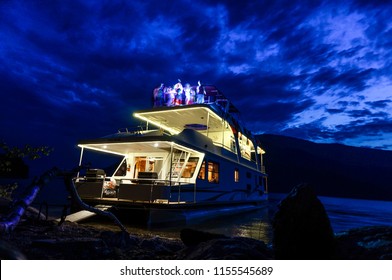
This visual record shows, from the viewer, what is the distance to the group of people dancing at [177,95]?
17031 millimetres

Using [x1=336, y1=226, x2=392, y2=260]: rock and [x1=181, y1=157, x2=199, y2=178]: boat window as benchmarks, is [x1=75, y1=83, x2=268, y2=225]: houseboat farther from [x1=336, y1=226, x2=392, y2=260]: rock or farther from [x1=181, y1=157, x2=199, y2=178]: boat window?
[x1=336, y1=226, x2=392, y2=260]: rock

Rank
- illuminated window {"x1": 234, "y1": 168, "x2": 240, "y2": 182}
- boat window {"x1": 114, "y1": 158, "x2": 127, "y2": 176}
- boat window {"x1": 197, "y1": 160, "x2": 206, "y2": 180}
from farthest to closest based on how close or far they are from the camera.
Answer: illuminated window {"x1": 234, "y1": 168, "x2": 240, "y2": 182}
boat window {"x1": 114, "y1": 158, "x2": 127, "y2": 176}
boat window {"x1": 197, "y1": 160, "x2": 206, "y2": 180}

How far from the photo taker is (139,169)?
15766mm

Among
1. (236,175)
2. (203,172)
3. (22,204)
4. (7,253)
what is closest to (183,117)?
(203,172)

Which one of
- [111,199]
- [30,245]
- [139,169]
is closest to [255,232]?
Result: [111,199]

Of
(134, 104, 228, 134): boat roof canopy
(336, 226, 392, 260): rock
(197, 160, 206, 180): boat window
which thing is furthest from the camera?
(134, 104, 228, 134): boat roof canopy

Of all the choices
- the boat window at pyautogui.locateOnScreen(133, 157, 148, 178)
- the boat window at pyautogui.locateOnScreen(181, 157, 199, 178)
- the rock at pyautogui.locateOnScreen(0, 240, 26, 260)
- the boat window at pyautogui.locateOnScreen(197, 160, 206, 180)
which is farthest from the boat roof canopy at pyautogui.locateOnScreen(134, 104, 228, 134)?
the rock at pyautogui.locateOnScreen(0, 240, 26, 260)

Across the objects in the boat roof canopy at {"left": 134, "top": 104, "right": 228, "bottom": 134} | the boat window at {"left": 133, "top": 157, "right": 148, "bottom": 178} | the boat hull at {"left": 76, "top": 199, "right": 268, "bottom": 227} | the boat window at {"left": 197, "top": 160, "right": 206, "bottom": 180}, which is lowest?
the boat hull at {"left": 76, "top": 199, "right": 268, "bottom": 227}

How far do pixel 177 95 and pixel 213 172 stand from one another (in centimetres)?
581

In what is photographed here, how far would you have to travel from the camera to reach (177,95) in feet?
56.1

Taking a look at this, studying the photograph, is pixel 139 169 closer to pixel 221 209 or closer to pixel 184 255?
pixel 221 209

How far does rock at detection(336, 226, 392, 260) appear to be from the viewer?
4.22m

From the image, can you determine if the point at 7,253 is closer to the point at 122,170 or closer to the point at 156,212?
the point at 156,212

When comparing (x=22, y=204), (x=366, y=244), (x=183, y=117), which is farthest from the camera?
(x=183, y=117)
